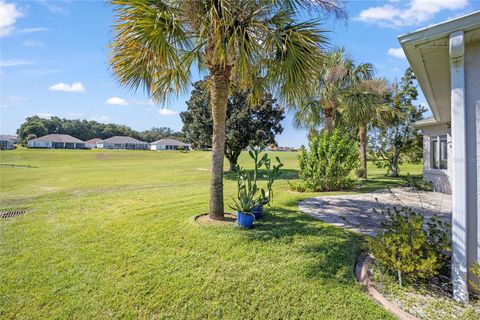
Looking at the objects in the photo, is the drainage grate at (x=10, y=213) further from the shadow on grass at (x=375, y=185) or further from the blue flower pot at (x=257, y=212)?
the shadow on grass at (x=375, y=185)

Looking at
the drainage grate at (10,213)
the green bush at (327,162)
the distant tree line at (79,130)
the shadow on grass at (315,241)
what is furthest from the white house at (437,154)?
the distant tree line at (79,130)

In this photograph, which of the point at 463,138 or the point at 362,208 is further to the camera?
the point at 362,208

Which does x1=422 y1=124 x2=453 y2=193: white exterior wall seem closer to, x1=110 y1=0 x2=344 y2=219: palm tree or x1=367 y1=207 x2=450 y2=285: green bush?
x1=110 y1=0 x2=344 y2=219: palm tree

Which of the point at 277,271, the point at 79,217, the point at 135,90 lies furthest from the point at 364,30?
the point at 79,217

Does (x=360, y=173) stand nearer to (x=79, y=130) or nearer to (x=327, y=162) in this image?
(x=327, y=162)

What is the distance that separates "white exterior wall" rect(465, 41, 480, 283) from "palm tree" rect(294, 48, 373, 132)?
8.36 m

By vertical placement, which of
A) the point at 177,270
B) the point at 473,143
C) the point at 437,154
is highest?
the point at 437,154

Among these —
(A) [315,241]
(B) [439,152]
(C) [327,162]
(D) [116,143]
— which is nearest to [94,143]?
(D) [116,143]

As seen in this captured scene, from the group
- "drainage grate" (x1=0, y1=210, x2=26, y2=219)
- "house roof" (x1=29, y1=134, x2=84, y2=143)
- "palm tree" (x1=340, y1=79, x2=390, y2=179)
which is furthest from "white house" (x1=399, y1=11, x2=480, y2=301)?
"house roof" (x1=29, y1=134, x2=84, y2=143)

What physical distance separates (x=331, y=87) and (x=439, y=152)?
18.0 feet

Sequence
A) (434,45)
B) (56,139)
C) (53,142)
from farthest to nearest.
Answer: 1. (56,139)
2. (53,142)
3. (434,45)

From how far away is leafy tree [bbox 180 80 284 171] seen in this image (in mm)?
18047

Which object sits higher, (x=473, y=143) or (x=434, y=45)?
(x=434, y=45)

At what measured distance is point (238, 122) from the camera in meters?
17.9
